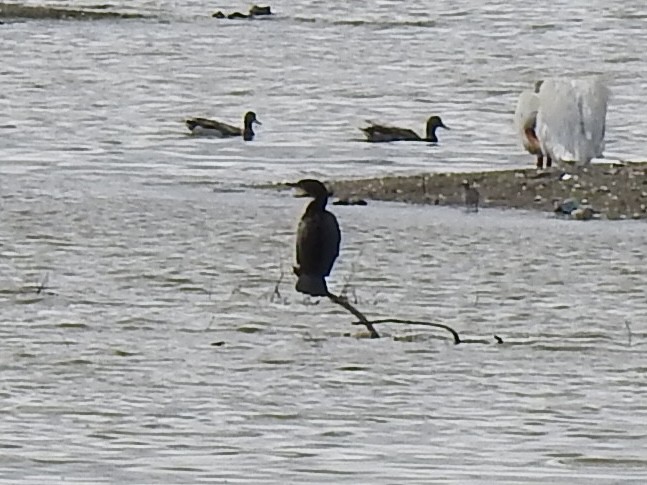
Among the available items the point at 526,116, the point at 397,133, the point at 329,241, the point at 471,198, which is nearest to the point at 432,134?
the point at 397,133

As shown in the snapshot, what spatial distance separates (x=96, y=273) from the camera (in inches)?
542

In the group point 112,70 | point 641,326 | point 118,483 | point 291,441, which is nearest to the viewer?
point 118,483

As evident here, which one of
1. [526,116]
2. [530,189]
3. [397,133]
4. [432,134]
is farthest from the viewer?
[432,134]

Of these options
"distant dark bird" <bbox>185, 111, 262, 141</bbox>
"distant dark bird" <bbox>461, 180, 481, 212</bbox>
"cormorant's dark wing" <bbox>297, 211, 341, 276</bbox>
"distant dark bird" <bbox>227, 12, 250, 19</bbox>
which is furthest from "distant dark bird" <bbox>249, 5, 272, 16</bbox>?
"cormorant's dark wing" <bbox>297, 211, 341, 276</bbox>

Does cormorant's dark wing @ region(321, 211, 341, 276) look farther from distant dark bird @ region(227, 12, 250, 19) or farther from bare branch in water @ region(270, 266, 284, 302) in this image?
distant dark bird @ region(227, 12, 250, 19)

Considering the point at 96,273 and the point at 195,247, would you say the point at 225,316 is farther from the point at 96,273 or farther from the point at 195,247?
the point at 195,247

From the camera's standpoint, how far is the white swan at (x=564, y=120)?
2109 centimetres

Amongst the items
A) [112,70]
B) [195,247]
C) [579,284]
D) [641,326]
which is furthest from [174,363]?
[112,70]

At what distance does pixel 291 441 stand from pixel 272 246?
268 inches

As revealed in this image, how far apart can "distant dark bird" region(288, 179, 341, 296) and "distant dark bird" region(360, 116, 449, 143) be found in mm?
11559

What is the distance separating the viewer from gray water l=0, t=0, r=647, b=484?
27.8ft

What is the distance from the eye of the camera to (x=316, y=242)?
1131cm

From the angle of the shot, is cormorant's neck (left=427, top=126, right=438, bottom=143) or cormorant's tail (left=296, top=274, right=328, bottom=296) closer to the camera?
cormorant's tail (left=296, top=274, right=328, bottom=296)

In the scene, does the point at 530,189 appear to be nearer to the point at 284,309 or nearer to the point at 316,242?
the point at 284,309
